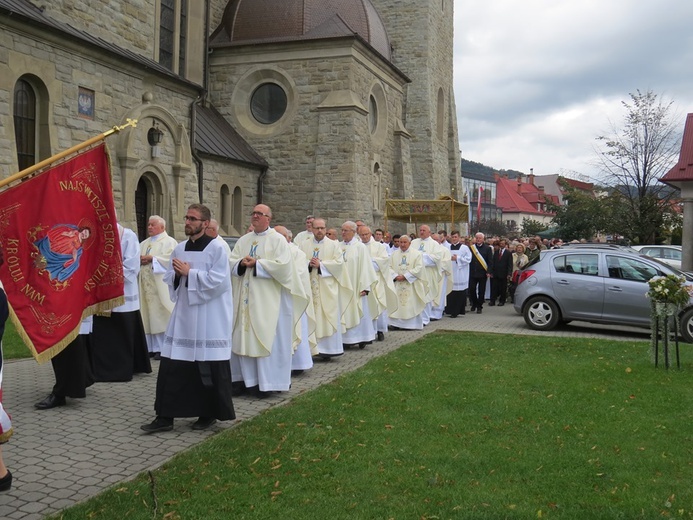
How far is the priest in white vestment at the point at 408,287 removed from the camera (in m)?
13.9

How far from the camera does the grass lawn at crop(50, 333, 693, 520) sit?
4352 millimetres

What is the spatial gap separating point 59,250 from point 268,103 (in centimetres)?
1936

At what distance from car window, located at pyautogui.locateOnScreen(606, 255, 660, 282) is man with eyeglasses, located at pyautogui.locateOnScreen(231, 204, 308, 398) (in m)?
7.44

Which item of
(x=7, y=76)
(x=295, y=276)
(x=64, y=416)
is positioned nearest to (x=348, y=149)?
(x=7, y=76)

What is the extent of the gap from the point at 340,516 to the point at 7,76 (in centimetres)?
1187

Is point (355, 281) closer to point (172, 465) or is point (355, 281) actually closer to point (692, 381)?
point (692, 381)

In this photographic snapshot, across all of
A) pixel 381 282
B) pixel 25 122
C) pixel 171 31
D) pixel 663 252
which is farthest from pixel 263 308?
pixel 663 252

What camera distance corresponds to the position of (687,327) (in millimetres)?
12109

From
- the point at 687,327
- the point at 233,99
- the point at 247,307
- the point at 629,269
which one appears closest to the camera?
the point at 247,307

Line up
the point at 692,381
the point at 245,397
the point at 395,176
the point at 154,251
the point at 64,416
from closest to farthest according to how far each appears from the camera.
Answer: the point at 64,416 → the point at 245,397 → the point at 692,381 → the point at 154,251 → the point at 395,176

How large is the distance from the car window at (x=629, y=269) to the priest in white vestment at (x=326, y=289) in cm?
568

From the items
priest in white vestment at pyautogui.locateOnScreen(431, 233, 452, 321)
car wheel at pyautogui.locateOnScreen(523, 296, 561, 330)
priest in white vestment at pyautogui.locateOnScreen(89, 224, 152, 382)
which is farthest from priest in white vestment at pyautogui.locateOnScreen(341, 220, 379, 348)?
priest in white vestment at pyautogui.locateOnScreen(431, 233, 452, 321)

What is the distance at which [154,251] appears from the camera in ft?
32.3

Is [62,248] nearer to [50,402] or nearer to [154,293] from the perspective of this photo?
[50,402]
